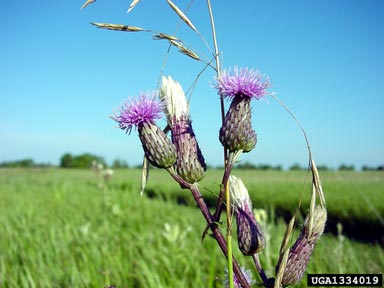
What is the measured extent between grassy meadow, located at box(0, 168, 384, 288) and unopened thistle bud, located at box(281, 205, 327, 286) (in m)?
0.10

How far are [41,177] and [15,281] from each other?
1338 centimetres

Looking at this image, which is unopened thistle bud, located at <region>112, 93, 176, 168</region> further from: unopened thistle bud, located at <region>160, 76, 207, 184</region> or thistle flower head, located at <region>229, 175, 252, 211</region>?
thistle flower head, located at <region>229, 175, 252, 211</region>

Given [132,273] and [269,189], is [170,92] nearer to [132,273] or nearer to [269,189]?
[132,273]

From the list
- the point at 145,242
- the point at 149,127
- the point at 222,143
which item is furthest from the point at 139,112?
the point at 145,242

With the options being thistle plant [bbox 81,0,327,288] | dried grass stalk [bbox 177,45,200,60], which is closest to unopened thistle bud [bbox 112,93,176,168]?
thistle plant [bbox 81,0,327,288]

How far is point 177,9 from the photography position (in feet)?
1.90

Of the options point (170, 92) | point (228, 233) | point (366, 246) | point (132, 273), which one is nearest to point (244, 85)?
point (170, 92)

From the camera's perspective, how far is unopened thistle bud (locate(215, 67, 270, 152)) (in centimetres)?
65

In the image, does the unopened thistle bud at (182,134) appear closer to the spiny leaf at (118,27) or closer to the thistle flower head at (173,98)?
the thistle flower head at (173,98)

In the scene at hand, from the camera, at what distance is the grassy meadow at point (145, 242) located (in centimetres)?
254

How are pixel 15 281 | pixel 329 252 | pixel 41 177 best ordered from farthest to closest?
pixel 41 177 < pixel 329 252 < pixel 15 281

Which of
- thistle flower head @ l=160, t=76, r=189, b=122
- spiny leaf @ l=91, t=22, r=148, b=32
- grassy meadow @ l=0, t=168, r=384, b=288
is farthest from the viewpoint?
grassy meadow @ l=0, t=168, r=384, b=288

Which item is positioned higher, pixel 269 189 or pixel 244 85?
pixel 244 85

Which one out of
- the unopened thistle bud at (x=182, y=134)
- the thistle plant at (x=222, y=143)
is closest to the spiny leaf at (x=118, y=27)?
the thistle plant at (x=222, y=143)
